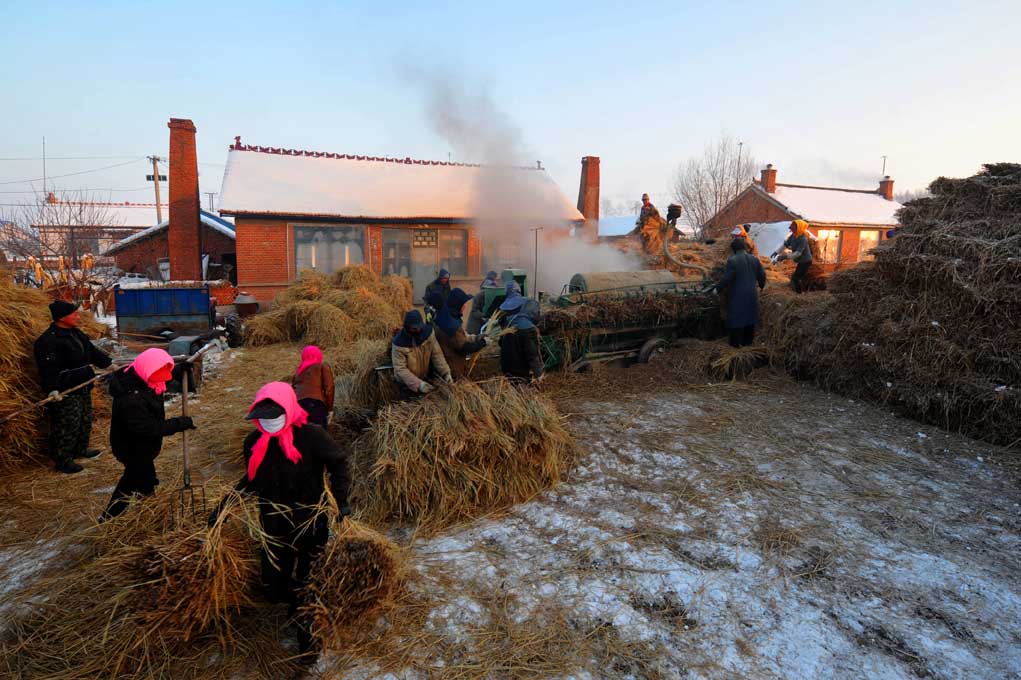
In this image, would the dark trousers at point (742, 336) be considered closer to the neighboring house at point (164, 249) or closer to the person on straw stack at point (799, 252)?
the person on straw stack at point (799, 252)

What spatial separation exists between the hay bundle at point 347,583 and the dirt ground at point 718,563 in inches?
6.6

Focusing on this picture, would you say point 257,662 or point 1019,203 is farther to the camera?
point 1019,203

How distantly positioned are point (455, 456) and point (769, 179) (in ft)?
102

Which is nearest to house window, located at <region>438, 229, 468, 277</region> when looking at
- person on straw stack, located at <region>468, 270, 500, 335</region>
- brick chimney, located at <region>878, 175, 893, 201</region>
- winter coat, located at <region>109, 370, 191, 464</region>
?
person on straw stack, located at <region>468, 270, 500, 335</region>

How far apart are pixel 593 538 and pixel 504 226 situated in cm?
1539

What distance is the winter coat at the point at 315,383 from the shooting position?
4.67 m

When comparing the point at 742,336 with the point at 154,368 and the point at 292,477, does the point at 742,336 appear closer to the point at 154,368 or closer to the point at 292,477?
the point at 292,477

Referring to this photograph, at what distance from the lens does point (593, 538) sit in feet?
13.5

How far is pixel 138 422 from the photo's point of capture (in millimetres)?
3795

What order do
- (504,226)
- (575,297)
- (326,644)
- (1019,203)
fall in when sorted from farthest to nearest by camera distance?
1. (504,226)
2. (575,297)
3. (1019,203)
4. (326,644)

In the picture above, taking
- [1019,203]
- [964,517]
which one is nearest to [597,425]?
[964,517]

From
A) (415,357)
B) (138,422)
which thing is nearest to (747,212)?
(415,357)

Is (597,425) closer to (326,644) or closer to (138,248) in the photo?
(326,644)

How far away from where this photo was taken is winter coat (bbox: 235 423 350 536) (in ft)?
9.68
